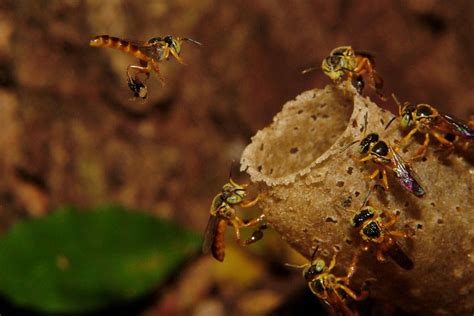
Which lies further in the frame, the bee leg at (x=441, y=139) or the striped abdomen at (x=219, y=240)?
the striped abdomen at (x=219, y=240)

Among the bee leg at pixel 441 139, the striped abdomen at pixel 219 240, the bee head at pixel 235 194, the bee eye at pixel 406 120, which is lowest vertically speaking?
the bee leg at pixel 441 139

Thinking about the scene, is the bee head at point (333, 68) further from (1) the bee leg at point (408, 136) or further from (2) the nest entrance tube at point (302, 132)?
(1) the bee leg at point (408, 136)

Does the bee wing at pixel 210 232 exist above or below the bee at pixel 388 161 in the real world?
above

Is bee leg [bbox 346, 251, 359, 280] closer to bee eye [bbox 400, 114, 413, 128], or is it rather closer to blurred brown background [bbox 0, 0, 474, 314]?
bee eye [bbox 400, 114, 413, 128]

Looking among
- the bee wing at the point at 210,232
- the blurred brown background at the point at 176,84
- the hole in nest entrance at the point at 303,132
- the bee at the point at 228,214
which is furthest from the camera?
the blurred brown background at the point at 176,84

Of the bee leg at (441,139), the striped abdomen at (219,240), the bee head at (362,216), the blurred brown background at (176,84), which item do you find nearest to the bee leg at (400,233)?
the bee head at (362,216)

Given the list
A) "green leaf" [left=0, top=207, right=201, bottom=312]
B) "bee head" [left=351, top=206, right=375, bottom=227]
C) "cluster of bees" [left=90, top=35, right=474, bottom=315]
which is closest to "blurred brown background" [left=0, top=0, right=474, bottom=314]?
"green leaf" [left=0, top=207, right=201, bottom=312]
